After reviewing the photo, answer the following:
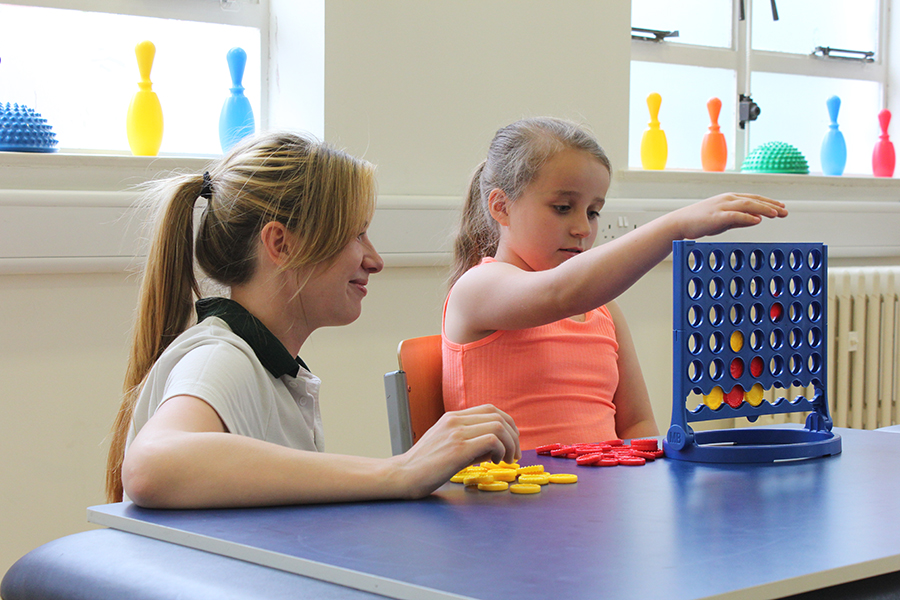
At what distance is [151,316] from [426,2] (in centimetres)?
136

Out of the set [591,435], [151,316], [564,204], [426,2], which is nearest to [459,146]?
[426,2]

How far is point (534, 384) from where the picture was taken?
1.44 m

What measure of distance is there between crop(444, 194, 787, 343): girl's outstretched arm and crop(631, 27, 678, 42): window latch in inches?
72.2

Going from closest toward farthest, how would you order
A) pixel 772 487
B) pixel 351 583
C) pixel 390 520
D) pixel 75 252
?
pixel 351 583, pixel 390 520, pixel 772 487, pixel 75 252

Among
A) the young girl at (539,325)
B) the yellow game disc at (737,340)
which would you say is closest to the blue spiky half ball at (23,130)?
the young girl at (539,325)

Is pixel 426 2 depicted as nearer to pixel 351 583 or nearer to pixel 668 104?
pixel 668 104

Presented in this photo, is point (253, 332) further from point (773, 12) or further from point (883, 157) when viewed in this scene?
point (883, 157)

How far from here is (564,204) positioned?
1.47 meters

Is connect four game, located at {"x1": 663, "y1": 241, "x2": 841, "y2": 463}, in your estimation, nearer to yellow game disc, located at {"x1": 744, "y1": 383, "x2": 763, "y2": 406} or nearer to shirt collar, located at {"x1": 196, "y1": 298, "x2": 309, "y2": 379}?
yellow game disc, located at {"x1": 744, "y1": 383, "x2": 763, "y2": 406}

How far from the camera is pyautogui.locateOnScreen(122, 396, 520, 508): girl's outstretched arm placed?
0.78 metres

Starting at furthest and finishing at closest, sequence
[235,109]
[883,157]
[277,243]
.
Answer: [883,157], [235,109], [277,243]

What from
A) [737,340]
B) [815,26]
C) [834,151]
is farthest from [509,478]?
[815,26]

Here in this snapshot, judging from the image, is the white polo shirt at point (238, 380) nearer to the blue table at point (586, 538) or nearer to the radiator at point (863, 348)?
the blue table at point (586, 538)

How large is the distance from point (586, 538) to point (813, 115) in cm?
305
